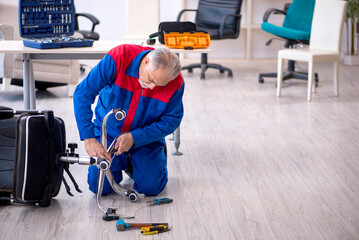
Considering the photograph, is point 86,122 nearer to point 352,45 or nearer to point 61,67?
point 61,67

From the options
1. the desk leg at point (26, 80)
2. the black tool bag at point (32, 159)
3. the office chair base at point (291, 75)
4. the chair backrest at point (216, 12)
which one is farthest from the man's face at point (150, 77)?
the chair backrest at point (216, 12)

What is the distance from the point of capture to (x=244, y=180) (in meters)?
3.00

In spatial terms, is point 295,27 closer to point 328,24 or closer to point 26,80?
point 328,24

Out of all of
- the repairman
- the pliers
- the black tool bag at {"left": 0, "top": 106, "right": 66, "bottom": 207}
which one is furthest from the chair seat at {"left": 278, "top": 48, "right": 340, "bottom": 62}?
the black tool bag at {"left": 0, "top": 106, "right": 66, "bottom": 207}

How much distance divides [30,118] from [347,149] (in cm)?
210

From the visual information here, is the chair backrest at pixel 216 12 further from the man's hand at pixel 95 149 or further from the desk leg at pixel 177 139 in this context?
the man's hand at pixel 95 149

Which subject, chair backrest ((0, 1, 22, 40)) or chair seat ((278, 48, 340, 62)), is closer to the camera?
chair seat ((278, 48, 340, 62))

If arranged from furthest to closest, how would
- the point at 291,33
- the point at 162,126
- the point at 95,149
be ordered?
the point at 291,33 < the point at 162,126 < the point at 95,149

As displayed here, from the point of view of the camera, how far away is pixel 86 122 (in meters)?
2.51

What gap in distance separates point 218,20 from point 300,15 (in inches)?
39.2

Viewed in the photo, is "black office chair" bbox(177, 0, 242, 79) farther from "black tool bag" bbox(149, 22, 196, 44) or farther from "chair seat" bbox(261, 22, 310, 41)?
"black tool bag" bbox(149, 22, 196, 44)

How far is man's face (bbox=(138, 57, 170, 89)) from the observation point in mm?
2357

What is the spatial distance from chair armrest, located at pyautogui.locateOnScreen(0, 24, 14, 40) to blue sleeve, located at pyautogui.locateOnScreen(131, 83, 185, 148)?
2467 millimetres

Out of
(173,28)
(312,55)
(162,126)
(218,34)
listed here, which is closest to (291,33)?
(312,55)
